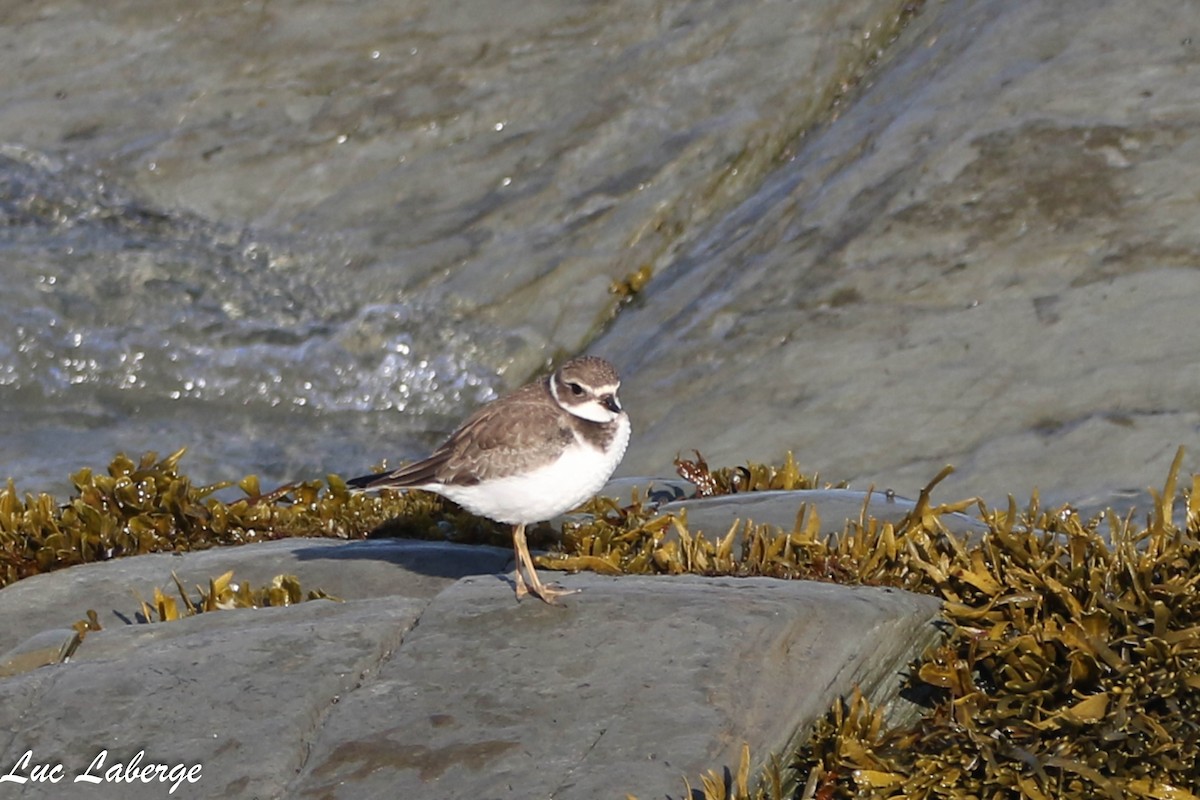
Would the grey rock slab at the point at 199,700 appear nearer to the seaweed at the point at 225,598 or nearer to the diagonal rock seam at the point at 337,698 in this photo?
the diagonal rock seam at the point at 337,698

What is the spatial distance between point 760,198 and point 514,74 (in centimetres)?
345

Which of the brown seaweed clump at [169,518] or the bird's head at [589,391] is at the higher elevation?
the bird's head at [589,391]

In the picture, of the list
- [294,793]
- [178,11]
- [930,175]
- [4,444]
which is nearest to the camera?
[294,793]

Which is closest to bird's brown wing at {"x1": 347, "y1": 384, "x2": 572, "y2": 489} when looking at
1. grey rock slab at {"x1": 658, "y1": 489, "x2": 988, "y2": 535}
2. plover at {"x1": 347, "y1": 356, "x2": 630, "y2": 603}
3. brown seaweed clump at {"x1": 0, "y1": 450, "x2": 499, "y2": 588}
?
plover at {"x1": 347, "y1": 356, "x2": 630, "y2": 603}

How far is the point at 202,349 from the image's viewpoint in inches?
542

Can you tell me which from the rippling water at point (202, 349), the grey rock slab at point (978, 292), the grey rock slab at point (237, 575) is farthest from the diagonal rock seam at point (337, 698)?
the rippling water at point (202, 349)

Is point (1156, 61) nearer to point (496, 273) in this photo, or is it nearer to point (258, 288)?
point (496, 273)

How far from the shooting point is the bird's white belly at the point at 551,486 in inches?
260

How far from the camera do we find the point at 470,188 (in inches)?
574

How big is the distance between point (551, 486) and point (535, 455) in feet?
0.53

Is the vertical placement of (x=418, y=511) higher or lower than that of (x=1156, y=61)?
lower

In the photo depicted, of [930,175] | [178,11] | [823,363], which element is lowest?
[823,363]

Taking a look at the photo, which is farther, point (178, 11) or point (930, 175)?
point (178, 11)

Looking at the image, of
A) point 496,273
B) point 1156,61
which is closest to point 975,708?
point 1156,61
